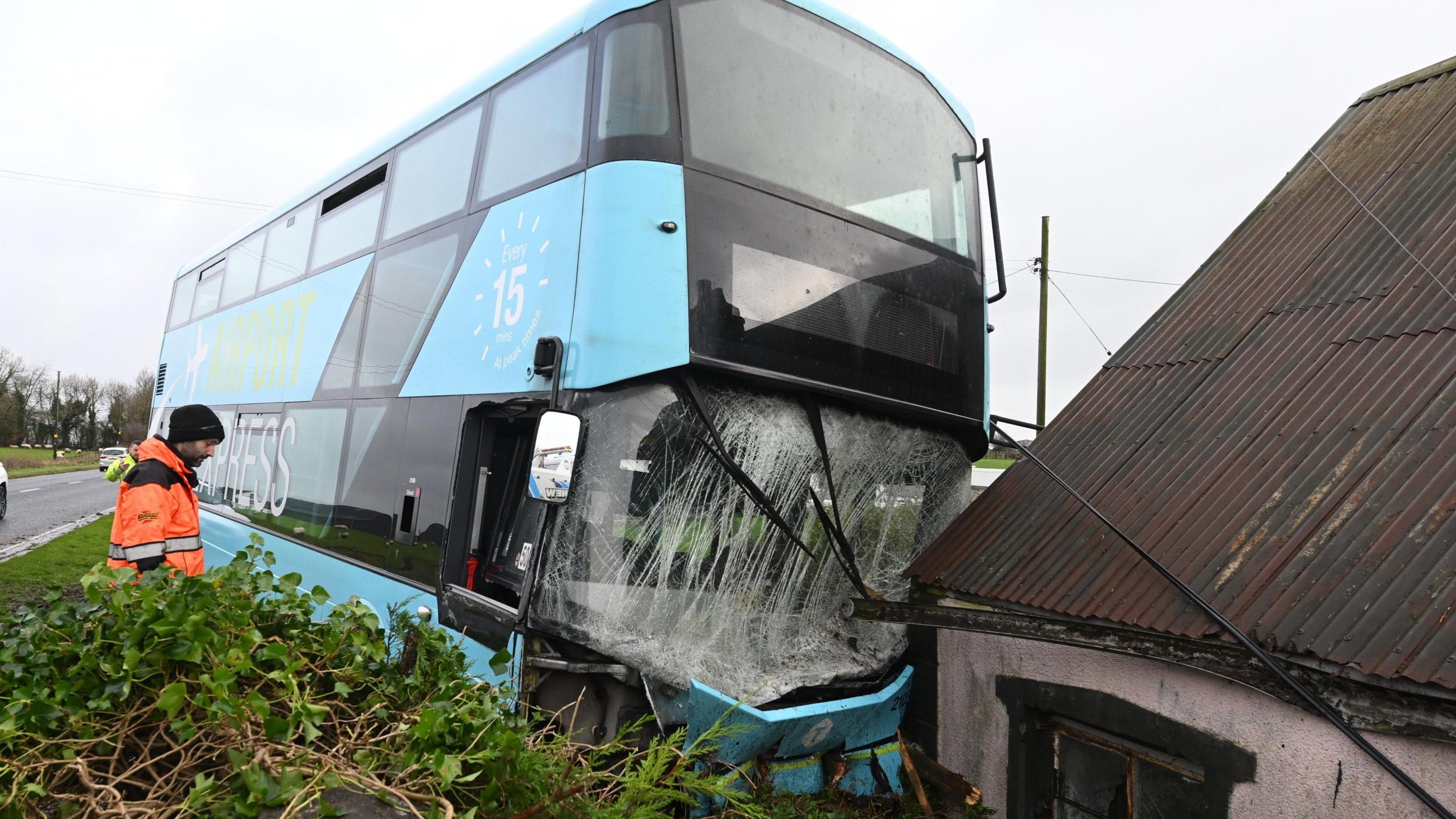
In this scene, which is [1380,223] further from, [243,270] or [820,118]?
[243,270]

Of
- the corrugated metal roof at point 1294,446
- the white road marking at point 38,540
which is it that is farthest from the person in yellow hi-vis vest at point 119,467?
the corrugated metal roof at point 1294,446

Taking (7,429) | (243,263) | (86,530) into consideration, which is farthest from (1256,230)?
(7,429)

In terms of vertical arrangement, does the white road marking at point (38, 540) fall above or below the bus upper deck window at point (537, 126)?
below

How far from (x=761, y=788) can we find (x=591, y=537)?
123 cm

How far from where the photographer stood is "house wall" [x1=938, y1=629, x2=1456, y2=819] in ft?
8.80

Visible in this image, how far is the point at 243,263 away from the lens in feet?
27.0

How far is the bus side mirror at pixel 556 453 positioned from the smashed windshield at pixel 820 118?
1.26m

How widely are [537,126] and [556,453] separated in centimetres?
179

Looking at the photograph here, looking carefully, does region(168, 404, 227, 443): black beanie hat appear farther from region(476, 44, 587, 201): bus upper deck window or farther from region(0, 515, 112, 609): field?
region(0, 515, 112, 609): field

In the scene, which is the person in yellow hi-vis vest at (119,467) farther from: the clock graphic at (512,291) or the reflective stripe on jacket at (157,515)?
the clock graphic at (512,291)

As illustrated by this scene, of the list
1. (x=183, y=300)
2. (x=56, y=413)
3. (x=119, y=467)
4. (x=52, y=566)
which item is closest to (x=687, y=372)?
(x=119, y=467)

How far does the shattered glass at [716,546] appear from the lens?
354 cm

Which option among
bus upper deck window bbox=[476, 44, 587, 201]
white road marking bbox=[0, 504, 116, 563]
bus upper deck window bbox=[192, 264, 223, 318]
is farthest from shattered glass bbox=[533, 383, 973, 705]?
white road marking bbox=[0, 504, 116, 563]

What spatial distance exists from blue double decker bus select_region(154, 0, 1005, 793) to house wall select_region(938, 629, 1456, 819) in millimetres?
330
